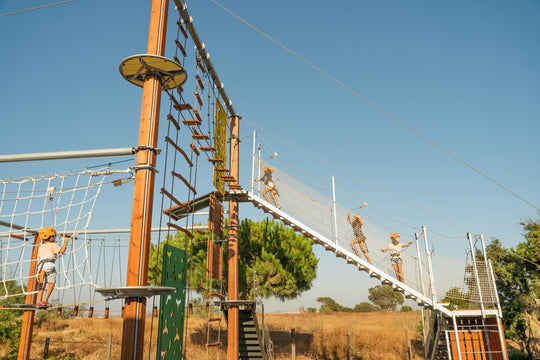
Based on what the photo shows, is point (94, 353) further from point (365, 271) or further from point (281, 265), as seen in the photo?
point (365, 271)

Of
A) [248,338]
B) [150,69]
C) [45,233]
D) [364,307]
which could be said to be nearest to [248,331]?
[248,338]

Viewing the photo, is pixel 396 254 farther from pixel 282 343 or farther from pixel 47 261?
pixel 282 343

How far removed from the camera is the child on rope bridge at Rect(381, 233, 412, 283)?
11.7 meters

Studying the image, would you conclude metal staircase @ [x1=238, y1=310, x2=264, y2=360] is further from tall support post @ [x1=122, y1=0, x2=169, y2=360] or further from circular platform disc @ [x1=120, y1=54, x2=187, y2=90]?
circular platform disc @ [x1=120, y1=54, x2=187, y2=90]

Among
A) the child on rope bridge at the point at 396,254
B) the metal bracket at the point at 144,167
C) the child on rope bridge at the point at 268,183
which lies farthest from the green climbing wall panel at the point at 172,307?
the child on rope bridge at the point at 396,254

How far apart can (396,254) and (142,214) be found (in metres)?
8.92

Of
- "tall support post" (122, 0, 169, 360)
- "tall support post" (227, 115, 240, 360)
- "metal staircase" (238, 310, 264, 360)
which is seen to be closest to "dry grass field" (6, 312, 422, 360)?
"metal staircase" (238, 310, 264, 360)

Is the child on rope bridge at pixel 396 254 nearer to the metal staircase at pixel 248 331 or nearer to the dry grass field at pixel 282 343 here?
the metal staircase at pixel 248 331

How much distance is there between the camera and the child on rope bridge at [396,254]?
11711 mm

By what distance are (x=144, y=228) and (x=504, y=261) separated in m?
17.6

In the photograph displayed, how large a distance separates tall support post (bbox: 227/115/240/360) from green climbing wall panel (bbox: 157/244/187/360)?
650 centimetres

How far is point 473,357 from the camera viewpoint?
10773mm

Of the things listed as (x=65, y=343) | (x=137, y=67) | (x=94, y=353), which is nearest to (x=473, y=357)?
(x=137, y=67)

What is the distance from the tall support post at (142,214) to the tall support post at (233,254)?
7.60m
